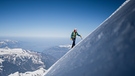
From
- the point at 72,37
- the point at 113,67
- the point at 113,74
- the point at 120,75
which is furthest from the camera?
the point at 72,37

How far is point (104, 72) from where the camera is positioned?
183 centimetres

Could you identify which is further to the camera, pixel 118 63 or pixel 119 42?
pixel 119 42

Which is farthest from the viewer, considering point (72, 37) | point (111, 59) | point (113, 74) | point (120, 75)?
point (72, 37)

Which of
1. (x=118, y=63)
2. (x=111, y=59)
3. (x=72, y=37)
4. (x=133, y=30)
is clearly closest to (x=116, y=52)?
(x=111, y=59)

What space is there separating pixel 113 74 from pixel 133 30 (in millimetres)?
738

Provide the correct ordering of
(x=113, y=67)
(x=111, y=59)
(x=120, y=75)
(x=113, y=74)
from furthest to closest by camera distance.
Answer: (x=111, y=59)
(x=113, y=67)
(x=113, y=74)
(x=120, y=75)

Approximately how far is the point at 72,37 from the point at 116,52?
57.1 feet

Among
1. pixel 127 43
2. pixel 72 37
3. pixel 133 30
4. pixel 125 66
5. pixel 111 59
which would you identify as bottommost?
pixel 125 66

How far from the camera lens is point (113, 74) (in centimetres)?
162

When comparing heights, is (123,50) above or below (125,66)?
→ above

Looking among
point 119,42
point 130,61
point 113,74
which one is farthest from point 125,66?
point 119,42

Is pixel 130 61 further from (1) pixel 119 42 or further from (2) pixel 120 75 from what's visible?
(1) pixel 119 42

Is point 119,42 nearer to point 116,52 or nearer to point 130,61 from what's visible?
point 116,52

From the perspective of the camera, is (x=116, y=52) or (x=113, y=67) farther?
(x=116, y=52)
